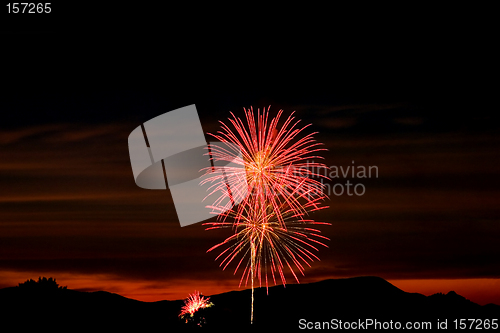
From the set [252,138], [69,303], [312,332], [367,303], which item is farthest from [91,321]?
[367,303]

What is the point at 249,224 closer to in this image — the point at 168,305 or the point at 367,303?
the point at 168,305

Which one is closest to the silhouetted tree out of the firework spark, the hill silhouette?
the hill silhouette

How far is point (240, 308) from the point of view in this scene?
8250 cm

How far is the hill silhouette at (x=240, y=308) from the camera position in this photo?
49266mm

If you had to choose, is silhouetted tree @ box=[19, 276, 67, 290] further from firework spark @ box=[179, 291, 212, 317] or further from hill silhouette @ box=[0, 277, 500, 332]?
firework spark @ box=[179, 291, 212, 317]

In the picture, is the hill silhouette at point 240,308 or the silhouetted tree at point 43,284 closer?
the hill silhouette at point 240,308

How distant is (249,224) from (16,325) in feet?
161

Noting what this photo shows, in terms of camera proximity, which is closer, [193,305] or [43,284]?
[193,305]

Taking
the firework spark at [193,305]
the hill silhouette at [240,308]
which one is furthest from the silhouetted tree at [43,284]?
the firework spark at [193,305]

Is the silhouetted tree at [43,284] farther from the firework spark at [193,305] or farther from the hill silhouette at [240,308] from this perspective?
the firework spark at [193,305]

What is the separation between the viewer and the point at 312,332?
130ft

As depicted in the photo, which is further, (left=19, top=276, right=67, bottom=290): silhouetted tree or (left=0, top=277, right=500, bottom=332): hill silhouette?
(left=19, top=276, right=67, bottom=290): silhouetted tree

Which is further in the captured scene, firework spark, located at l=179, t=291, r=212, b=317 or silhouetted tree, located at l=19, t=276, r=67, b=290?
silhouetted tree, located at l=19, t=276, r=67, b=290

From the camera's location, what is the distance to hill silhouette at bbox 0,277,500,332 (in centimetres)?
4927
